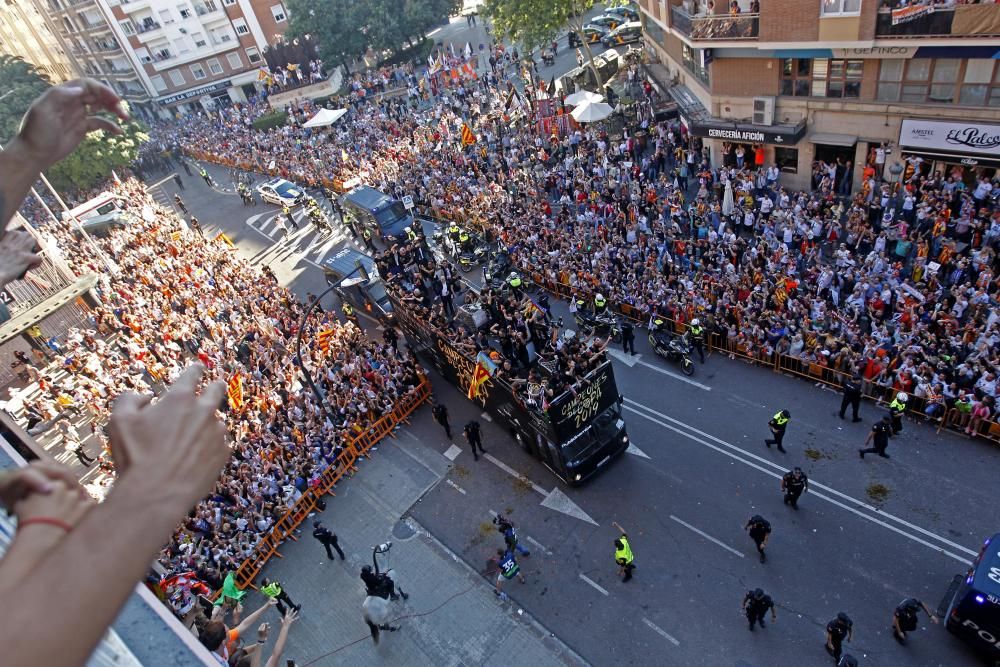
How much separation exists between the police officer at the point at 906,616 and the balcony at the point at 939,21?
1735cm

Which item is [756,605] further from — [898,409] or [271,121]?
[271,121]

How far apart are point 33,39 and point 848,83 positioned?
8697 cm

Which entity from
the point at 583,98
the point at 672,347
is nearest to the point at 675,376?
the point at 672,347

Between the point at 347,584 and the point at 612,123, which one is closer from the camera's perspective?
the point at 347,584

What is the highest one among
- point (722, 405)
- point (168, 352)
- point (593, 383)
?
point (593, 383)

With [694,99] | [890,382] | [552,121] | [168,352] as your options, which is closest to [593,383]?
[890,382]

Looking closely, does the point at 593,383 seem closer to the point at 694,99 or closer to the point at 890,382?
the point at 890,382

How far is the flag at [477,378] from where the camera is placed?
642 inches

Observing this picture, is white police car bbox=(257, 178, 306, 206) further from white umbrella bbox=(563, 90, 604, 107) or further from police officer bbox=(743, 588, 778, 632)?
police officer bbox=(743, 588, 778, 632)

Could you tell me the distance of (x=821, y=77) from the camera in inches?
920

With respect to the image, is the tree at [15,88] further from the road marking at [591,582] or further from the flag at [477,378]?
the road marking at [591,582]

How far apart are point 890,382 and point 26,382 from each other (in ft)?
110

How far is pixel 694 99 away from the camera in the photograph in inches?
1201

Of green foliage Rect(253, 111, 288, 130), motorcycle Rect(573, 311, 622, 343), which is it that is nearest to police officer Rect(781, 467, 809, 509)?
motorcycle Rect(573, 311, 622, 343)
